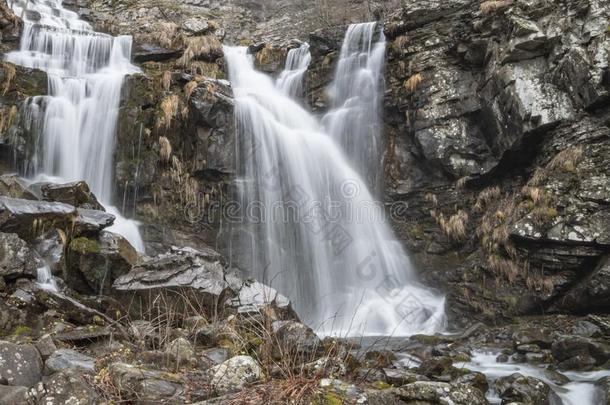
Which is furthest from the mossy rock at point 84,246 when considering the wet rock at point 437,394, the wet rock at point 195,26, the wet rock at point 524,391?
the wet rock at point 195,26

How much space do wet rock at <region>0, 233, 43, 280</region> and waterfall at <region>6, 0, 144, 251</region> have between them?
13.9 feet

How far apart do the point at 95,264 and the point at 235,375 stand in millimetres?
5381

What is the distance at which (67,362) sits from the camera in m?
3.99

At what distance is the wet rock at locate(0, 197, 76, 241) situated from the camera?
755cm

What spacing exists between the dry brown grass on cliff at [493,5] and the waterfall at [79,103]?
1060 cm

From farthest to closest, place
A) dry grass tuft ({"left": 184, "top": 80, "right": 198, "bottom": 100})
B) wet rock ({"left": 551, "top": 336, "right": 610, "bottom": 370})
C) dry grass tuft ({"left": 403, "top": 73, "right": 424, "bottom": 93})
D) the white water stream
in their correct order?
1. dry grass tuft ({"left": 403, "top": 73, "right": 424, "bottom": 93})
2. dry grass tuft ({"left": 184, "top": 80, "right": 198, "bottom": 100})
3. wet rock ({"left": 551, "top": 336, "right": 610, "bottom": 370})
4. the white water stream

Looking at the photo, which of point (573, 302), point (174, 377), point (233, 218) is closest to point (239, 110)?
point (233, 218)

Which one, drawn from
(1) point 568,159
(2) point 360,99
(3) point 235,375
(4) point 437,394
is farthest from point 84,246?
(1) point 568,159

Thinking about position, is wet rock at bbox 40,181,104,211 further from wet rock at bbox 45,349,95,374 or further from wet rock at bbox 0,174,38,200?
wet rock at bbox 45,349,95,374

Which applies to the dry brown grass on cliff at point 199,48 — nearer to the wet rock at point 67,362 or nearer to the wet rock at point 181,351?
the wet rock at point 181,351

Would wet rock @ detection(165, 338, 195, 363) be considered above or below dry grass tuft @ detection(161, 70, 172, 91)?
below

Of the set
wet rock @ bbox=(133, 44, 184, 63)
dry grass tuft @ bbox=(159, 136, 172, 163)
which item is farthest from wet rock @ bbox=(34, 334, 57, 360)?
wet rock @ bbox=(133, 44, 184, 63)

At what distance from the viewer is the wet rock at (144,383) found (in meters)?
3.53

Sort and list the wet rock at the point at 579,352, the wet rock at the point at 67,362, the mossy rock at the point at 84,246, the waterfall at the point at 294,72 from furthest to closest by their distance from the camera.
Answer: the waterfall at the point at 294,72, the mossy rock at the point at 84,246, the wet rock at the point at 579,352, the wet rock at the point at 67,362
